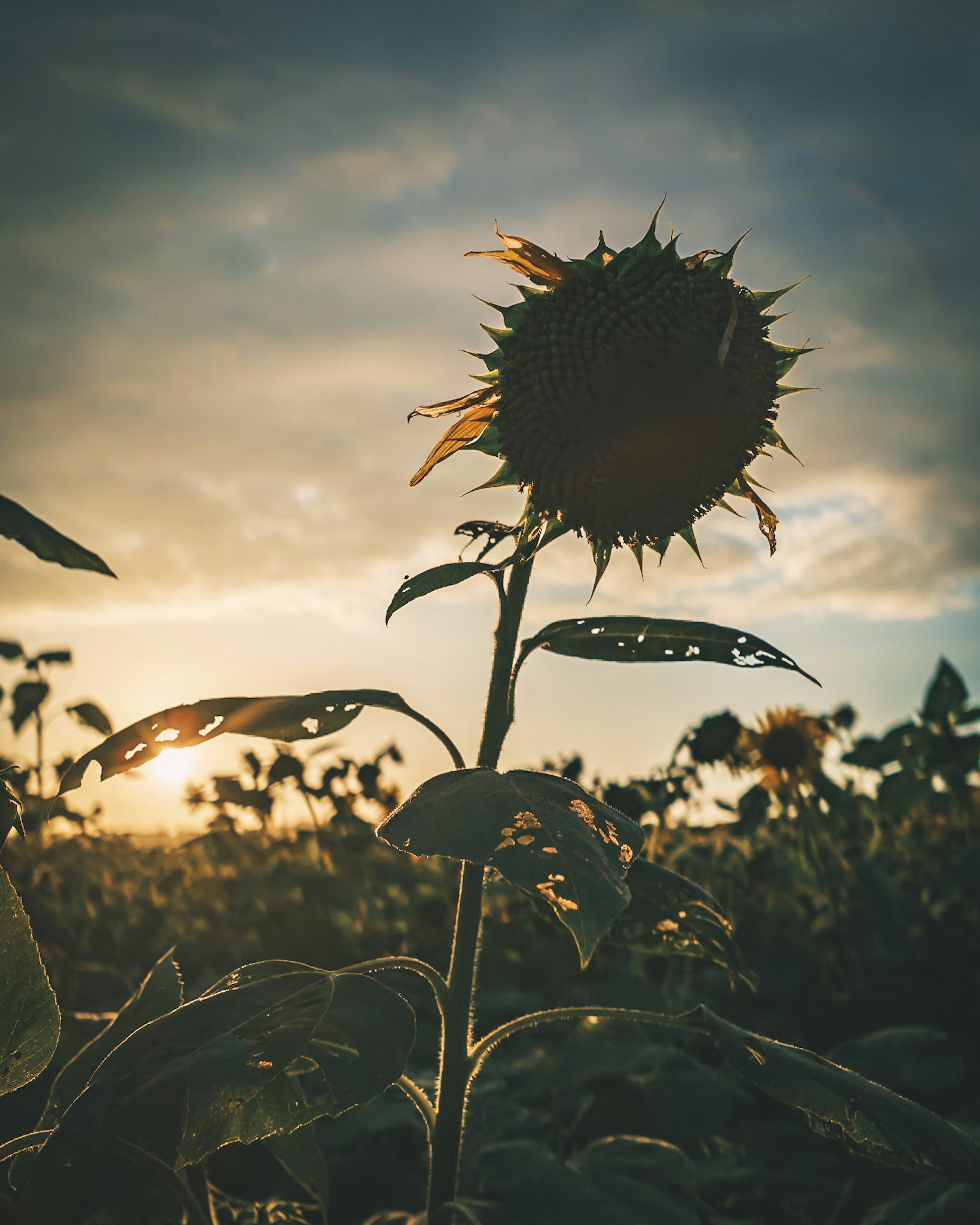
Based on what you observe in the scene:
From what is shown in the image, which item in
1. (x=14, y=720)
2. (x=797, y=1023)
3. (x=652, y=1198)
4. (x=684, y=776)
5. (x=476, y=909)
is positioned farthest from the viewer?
(x=684, y=776)

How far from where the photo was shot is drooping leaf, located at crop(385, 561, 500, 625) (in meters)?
1.59

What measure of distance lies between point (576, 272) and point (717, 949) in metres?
1.49

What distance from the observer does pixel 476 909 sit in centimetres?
160

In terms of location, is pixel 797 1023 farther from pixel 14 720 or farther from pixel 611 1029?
pixel 14 720

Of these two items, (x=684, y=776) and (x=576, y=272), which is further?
(x=684, y=776)

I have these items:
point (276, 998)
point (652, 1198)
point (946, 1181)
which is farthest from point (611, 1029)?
point (276, 998)

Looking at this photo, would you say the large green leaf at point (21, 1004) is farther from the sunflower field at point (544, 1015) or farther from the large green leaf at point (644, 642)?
the large green leaf at point (644, 642)

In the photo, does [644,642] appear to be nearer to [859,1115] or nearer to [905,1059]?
[859,1115]

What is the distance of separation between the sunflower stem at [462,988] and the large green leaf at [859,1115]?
1.44 ft

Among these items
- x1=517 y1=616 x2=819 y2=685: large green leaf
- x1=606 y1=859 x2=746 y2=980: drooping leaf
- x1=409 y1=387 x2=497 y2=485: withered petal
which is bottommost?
x1=606 y1=859 x2=746 y2=980: drooping leaf

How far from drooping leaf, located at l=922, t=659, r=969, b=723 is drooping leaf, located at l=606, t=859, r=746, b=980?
14.8 ft

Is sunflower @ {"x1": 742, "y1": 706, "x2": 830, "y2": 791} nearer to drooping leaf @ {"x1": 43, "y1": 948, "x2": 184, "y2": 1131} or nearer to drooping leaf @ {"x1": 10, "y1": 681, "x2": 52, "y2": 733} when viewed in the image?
drooping leaf @ {"x1": 10, "y1": 681, "x2": 52, "y2": 733}

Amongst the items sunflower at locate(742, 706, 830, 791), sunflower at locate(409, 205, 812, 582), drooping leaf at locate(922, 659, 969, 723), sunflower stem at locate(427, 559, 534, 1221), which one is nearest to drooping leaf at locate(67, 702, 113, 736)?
sunflower at locate(409, 205, 812, 582)

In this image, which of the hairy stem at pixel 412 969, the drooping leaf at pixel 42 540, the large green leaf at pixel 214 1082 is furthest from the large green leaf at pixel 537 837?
the drooping leaf at pixel 42 540
